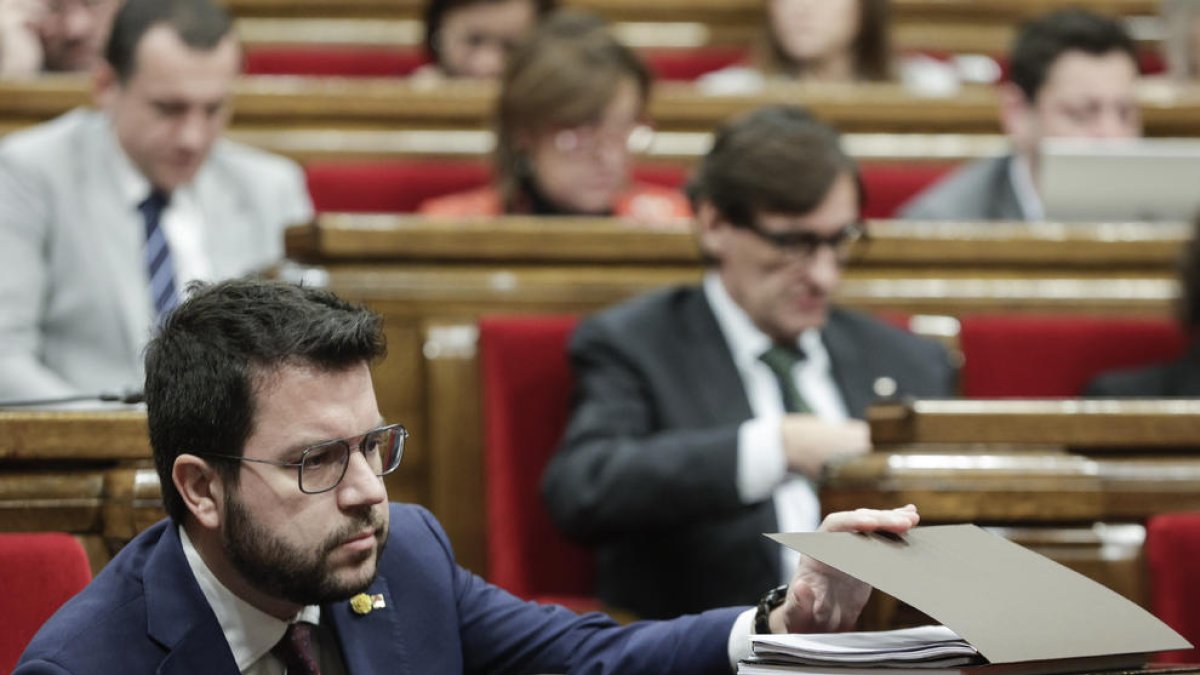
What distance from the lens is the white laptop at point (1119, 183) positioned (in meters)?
1.49

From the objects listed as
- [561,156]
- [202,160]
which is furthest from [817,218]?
[202,160]

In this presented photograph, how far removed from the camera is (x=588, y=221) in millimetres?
1350

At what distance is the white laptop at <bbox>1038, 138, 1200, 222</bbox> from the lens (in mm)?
1492

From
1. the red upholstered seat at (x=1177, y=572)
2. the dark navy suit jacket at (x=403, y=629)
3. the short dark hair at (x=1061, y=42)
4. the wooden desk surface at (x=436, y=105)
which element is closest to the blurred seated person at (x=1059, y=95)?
the short dark hair at (x=1061, y=42)

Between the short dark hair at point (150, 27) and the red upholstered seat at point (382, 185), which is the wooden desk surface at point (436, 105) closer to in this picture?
the red upholstered seat at point (382, 185)

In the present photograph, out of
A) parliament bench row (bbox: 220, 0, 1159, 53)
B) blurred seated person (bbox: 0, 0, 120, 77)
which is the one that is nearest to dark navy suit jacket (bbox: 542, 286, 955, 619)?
blurred seated person (bbox: 0, 0, 120, 77)

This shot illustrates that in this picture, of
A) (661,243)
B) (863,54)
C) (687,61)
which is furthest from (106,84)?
(687,61)

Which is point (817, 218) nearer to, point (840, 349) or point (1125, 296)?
point (840, 349)

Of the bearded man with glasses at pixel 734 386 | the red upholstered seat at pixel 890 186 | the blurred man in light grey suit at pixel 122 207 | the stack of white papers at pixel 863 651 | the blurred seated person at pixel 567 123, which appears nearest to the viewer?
the stack of white papers at pixel 863 651

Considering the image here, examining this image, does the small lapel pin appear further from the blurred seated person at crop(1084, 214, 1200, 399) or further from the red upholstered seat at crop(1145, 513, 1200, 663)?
the blurred seated person at crop(1084, 214, 1200, 399)

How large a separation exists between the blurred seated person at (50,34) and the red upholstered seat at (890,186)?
829mm

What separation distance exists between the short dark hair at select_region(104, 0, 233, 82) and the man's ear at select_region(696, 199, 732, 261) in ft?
1.43

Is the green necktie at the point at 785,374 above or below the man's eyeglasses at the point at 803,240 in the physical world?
below

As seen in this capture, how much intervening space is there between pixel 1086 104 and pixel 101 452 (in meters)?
1.20
